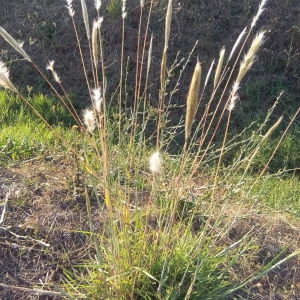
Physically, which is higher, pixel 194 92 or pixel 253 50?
pixel 253 50

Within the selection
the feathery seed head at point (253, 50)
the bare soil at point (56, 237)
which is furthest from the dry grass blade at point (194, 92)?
the bare soil at point (56, 237)

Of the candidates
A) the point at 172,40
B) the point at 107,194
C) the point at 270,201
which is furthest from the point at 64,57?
the point at 107,194

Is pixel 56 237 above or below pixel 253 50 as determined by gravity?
below

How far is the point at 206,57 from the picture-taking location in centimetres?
527

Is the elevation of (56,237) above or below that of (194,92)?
below

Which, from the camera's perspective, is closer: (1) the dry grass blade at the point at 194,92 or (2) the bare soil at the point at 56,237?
(1) the dry grass blade at the point at 194,92

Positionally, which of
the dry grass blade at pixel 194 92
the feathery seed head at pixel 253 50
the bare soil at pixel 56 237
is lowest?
the bare soil at pixel 56 237

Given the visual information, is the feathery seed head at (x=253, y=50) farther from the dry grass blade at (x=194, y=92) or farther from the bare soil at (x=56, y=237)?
the bare soil at (x=56, y=237)

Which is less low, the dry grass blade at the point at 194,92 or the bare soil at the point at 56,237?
the dry grass blade at the point at 194,92

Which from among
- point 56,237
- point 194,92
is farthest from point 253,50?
point 56,237

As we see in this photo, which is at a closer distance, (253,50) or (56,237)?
(253,50)

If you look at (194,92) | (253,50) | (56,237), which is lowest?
(56,237)

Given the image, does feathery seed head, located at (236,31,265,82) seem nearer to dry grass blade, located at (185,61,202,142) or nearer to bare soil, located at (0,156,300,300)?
dry grass blade, located at (185,61,202,142)

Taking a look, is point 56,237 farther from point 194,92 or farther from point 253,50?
point 253,50
